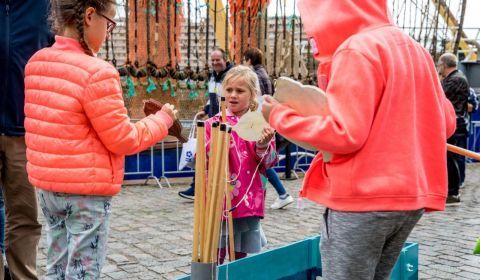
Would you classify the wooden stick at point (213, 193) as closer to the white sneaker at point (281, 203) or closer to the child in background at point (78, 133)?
the child in background at point (78, 133)

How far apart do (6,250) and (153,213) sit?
332 centimetres

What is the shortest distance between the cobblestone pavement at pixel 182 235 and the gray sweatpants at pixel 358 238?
2255 millimetres

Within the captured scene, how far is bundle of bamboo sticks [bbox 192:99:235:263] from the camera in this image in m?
2.53

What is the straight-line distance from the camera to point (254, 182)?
11.7 ft

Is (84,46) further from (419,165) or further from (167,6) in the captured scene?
(167,6)

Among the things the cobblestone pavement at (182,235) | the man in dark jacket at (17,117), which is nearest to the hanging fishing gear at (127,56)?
the cobblestone pavement at (182,235)

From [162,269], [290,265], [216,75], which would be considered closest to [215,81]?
[216,75]

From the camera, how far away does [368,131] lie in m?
2.01

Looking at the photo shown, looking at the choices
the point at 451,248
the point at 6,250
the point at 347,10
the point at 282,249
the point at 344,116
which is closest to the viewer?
the point at 344,116

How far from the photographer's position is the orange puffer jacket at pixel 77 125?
2.48m

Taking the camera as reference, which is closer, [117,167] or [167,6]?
[117,167]

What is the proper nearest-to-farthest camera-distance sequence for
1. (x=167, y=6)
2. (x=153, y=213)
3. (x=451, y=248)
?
(x=451, y=248) → (x=153, y=213) → (x=167, y=6)

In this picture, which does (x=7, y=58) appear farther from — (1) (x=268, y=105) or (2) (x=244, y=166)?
(1) (x=268, y=105)

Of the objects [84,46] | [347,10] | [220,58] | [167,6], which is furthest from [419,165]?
[167,6]
